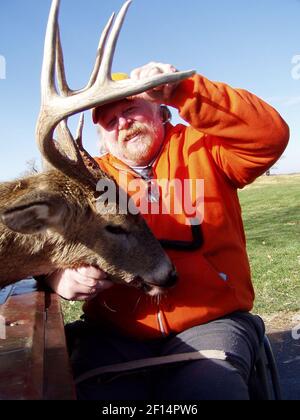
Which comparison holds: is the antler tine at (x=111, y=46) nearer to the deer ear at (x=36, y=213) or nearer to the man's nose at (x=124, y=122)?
the man's nose at (x=124, y=122)

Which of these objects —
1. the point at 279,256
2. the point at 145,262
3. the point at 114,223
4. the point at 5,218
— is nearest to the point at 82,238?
the point at 114,223

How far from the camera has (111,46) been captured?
9.35ft

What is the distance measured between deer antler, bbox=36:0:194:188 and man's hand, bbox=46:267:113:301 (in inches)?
26.1

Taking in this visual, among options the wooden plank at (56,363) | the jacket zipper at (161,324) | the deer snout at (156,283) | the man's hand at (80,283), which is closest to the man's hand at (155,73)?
the deer snout at (156,283)

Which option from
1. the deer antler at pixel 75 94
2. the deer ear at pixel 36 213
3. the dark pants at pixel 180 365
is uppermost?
the deer antler at pixel 75 94

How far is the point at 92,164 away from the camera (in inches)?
145

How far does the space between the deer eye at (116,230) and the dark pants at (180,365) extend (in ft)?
2.37

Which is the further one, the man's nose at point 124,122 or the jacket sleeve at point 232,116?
the man's nose at point 124,122

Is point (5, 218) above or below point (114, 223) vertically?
above

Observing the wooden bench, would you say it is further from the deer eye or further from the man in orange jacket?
the deer eye

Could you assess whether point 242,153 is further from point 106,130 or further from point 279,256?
point 279,256

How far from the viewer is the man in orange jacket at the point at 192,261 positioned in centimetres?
300
